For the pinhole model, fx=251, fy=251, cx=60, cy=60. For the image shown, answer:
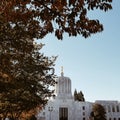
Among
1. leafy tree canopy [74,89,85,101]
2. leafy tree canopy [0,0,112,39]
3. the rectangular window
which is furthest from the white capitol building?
leafy tree canopy [0,0,112,39]

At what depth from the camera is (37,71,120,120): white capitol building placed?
105 m

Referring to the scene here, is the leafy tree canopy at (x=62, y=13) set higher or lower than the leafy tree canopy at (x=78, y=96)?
lower

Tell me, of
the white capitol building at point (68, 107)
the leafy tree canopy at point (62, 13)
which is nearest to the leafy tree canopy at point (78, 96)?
the white capitol building at point (68, 107)

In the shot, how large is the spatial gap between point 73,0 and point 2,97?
17.1 metres

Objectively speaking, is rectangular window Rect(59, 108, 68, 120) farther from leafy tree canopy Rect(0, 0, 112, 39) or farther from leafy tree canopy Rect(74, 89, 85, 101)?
leafy tree canopy Rect(0, 0, 112, 39)

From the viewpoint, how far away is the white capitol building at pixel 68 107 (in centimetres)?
10500

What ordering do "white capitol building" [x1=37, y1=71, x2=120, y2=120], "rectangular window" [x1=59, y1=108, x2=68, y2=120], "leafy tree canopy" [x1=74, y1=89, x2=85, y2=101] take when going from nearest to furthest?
"rectangular window" [x1=59, y1=108, x2=68, y2=120]
"white capitol building" [x1=37, y1=71, x2=120, y2=120]
"leafy tree canopy" [x1=74, y1=89, x2=85, y2=101]

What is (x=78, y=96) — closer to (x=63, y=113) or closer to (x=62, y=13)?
(x=63, y=113)

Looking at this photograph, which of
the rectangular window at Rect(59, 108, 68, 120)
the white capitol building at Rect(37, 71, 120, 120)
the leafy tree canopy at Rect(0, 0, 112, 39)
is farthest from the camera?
the white capitol building at Rect(37, 71, 120, 120)

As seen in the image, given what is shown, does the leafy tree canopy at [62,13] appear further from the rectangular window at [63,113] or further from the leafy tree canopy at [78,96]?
the leafy tree canopy at [78,96]

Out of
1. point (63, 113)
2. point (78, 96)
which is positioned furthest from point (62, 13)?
point (78, 96)

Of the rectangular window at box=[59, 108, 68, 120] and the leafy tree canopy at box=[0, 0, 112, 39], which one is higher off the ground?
the rectangular window at box=[59, 108, 68, 120]

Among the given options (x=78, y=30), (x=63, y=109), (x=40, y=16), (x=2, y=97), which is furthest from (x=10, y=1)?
(x=63, y=109)

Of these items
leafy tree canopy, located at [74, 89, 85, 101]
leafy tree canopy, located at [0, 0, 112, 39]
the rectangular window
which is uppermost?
leafy tree canopy, located at [74, 89, 85, 101]
